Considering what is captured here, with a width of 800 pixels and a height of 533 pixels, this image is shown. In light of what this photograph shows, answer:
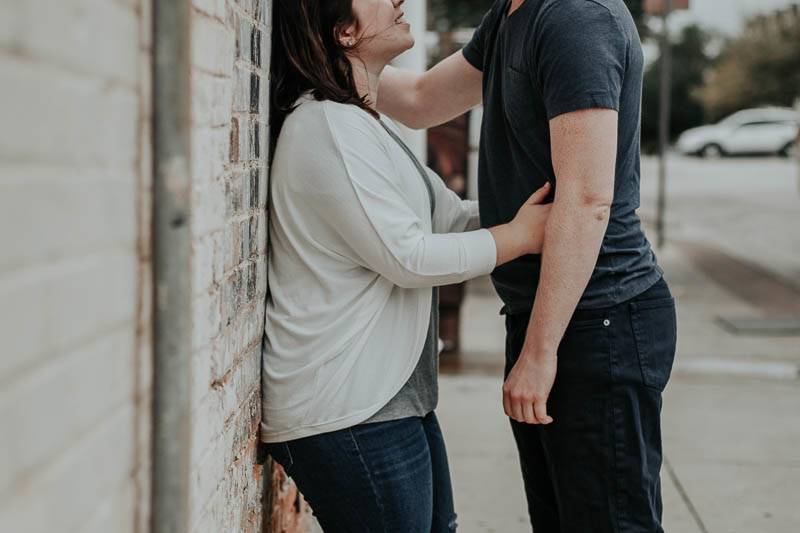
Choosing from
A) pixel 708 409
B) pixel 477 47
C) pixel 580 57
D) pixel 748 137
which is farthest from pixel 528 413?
pixel 748 137

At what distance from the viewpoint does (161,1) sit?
4.62 feet

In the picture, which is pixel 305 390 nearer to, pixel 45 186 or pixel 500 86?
pixel 500 86

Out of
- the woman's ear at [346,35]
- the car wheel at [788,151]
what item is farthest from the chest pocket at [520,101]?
the car wheel at [788,151]

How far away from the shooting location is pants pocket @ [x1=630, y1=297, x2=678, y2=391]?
7.53 feet

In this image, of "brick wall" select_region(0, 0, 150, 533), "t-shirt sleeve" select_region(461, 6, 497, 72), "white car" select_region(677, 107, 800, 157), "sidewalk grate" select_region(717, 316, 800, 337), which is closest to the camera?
"brick wall" select_region(0, 0, 150, 533)

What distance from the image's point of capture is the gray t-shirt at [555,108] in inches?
84.8

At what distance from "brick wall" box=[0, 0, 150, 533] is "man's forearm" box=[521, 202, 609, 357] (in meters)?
0.98

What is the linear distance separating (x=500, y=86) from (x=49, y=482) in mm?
1589

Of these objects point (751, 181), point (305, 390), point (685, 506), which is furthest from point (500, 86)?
point (751, 181)

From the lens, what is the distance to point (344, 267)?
2.27 meters

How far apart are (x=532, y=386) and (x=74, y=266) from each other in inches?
50.3

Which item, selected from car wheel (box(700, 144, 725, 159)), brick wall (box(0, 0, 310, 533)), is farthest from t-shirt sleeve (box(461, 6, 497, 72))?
car wheel (box(700, 144, 725, 159))

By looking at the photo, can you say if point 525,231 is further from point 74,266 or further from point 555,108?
point 74,266

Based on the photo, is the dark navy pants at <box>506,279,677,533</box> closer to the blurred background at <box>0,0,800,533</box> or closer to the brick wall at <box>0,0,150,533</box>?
the blurred background at <box>0,0,800,533</box>
